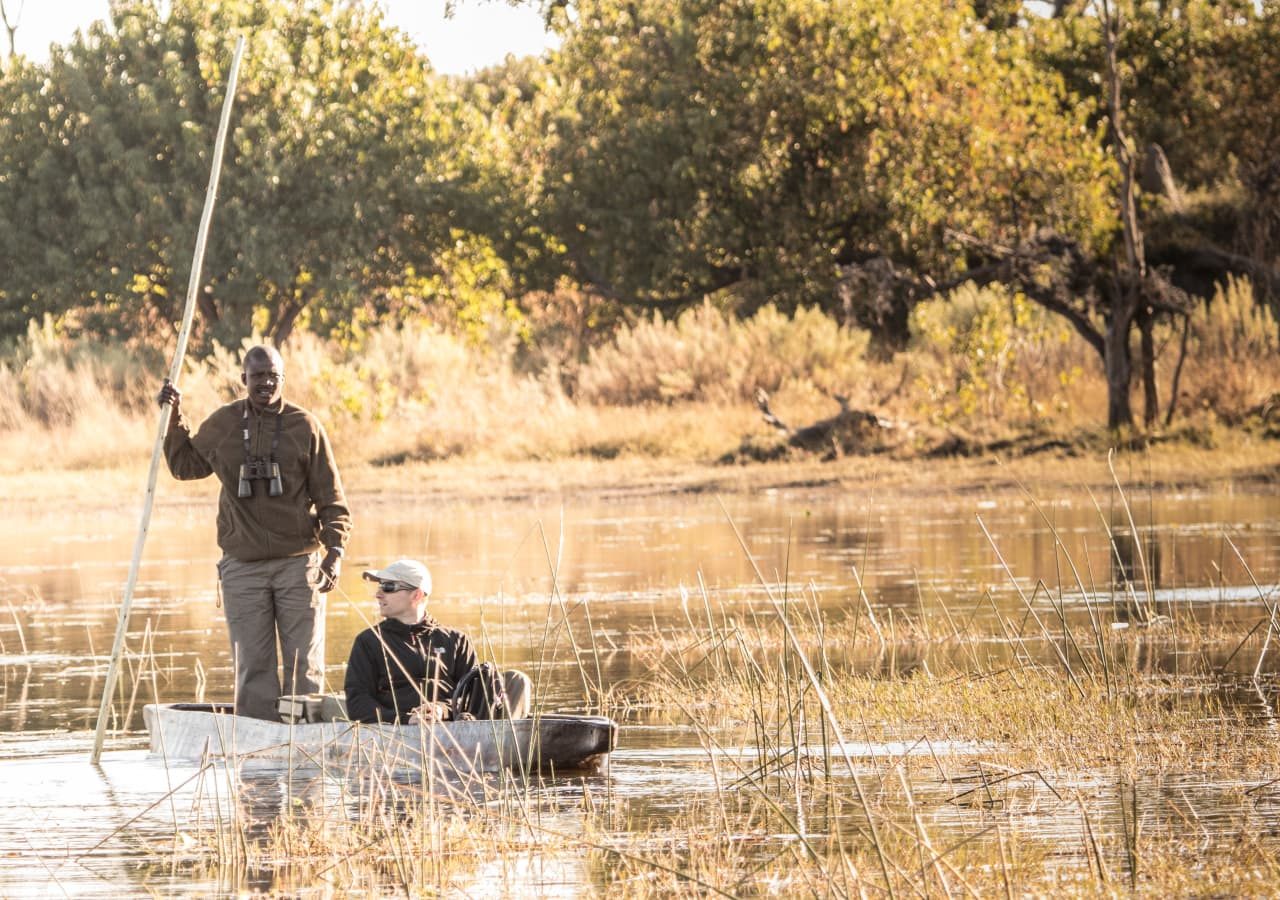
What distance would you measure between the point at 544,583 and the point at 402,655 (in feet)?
32.3

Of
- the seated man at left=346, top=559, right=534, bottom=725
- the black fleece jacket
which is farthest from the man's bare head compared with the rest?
the black fleece jacket

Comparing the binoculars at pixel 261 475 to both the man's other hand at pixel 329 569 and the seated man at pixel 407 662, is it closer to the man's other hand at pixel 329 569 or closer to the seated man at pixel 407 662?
the man's other hand at pixel 329 569

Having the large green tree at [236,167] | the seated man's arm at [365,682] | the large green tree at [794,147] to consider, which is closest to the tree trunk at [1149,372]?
the large green tree at [794,147]

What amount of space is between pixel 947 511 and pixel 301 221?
56.9ft

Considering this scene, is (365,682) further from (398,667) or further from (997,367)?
(997,367)

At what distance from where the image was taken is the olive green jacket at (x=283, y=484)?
10562 millimetres

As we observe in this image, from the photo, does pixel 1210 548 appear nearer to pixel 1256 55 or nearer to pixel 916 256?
pixel 916 256

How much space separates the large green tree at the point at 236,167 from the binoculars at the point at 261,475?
28847 millimetres

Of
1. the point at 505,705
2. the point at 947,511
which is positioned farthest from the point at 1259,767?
the point at 947,511

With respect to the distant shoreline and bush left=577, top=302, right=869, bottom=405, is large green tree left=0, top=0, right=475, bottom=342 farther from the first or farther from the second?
the distant shoreline

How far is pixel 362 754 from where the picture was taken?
32.6ft

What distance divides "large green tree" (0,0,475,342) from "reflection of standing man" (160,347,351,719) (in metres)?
28.7

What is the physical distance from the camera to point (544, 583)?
19.8 m

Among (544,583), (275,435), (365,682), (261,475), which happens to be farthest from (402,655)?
(544,583)
